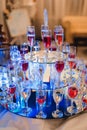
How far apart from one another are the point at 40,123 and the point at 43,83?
382 mm

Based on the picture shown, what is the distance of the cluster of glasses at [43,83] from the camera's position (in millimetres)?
1124

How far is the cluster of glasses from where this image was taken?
1.12 meters

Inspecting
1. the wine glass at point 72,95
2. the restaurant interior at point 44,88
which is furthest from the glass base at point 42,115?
the wine glass at point 72,95

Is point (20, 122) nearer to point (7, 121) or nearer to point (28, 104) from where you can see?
point (7, 121)

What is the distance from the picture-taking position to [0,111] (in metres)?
1.13

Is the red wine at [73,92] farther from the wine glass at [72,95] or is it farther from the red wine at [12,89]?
the red wine at [12,89]

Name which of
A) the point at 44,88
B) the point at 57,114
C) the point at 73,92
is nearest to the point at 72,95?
the point at 73,92

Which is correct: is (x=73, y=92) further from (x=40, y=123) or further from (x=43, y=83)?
(x=43, y=83)

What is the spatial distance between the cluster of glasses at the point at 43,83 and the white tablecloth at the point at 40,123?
0.15ft

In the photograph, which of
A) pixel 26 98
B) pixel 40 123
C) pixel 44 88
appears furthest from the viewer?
pixel 44 88

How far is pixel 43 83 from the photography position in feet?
4.49

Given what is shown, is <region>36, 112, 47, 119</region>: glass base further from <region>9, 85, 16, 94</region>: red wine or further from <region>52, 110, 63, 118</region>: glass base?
<region>9, 85, 16, 94</region>: red wine

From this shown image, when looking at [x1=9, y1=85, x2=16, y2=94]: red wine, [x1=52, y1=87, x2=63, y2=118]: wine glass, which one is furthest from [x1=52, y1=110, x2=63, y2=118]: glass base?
[x1=9, y1=85, x2=16, y2=94]: red wine

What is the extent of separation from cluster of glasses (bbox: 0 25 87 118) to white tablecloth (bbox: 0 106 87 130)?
47 mm
